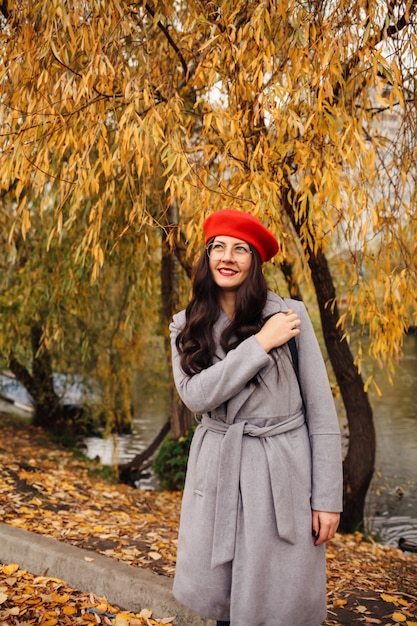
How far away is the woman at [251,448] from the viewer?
1.99 meters

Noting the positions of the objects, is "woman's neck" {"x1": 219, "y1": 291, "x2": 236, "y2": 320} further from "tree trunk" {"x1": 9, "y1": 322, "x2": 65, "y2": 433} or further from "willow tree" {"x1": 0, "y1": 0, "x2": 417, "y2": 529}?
"tree trunk" {"x1": 9, "y1": 322, "x2": 65, "y2": 433}

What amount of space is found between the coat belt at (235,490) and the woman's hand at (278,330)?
259 millimetres

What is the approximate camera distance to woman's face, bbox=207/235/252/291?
2107 millimetres

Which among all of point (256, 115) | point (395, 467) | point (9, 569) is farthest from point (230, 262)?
point (395, 467)

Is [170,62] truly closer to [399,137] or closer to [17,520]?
[399,137]

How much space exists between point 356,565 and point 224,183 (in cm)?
263

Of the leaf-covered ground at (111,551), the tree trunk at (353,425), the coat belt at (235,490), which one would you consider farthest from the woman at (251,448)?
the tree trunk at (353,425)

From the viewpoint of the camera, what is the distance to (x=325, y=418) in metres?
2.05

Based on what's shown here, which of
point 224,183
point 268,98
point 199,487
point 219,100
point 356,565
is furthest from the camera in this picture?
point 356,565

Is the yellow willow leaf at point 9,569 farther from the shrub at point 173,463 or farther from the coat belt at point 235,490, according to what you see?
the shrub at point 173,463

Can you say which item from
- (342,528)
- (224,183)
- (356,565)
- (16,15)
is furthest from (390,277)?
(342,528)

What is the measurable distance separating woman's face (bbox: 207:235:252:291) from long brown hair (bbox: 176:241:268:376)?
0.07ft

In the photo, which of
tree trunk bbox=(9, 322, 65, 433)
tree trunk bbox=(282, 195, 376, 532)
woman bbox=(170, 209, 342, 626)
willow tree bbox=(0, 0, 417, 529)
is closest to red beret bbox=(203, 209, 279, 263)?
woman bbox=(170, 209, 342, 626)

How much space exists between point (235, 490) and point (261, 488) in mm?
81
